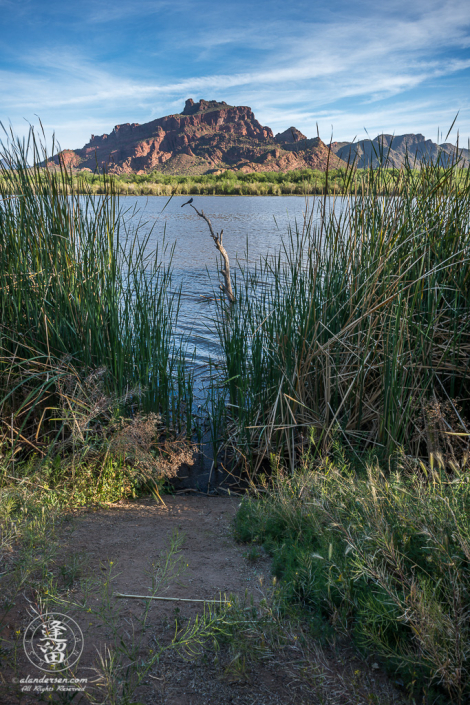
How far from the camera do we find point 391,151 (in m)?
3.00

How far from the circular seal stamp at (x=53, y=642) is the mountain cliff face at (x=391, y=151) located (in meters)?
2.80

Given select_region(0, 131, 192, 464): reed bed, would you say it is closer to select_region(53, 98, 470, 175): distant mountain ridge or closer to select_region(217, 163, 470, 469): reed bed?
select_region(217, 163, 470, 469): reed bed

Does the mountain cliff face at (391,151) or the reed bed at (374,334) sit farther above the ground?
the mountain cliff face at (391,151)

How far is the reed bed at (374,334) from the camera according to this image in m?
2.44

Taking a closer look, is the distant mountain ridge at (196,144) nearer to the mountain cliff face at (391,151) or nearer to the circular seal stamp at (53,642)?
the mountain cliff face at (391,151)

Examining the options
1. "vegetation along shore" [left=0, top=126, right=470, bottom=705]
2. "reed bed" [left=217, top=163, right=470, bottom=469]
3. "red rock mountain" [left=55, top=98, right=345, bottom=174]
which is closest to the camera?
"vegetation along shore" [left=0, top=126, right=470, bottom=705]

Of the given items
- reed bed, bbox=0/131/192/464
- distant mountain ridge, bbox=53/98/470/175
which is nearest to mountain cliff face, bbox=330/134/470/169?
reed bed, bbox=0/131/192/464

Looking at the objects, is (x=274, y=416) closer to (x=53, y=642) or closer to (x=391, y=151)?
(x=53, y=642)

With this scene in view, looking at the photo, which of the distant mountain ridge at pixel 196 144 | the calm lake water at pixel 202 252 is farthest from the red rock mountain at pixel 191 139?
the calm lake water at pixel 202 252

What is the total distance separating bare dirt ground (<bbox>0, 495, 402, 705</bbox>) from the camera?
3.80 feet

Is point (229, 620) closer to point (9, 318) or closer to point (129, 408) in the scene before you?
point (129, 408)

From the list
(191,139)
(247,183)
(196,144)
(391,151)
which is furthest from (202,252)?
(191,139)

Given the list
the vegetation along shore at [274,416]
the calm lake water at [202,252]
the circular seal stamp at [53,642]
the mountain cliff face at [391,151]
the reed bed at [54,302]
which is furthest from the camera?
the calm lake water at [202,252]

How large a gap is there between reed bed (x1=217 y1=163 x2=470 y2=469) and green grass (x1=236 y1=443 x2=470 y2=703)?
83 centimetres
